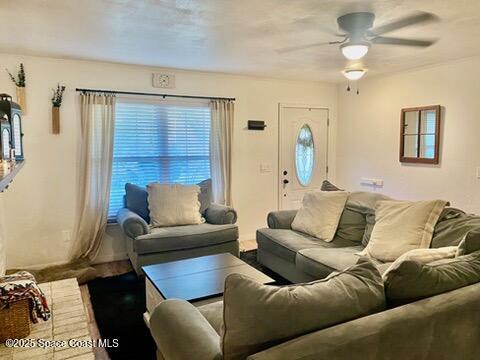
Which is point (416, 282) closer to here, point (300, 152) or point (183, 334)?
point (183, 334)

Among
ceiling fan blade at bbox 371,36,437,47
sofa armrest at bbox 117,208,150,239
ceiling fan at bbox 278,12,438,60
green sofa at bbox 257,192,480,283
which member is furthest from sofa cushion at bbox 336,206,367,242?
sofa armrest at bbox 117,208,150,239

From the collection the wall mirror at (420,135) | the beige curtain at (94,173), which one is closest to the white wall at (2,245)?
the beige curtain at (94,173)

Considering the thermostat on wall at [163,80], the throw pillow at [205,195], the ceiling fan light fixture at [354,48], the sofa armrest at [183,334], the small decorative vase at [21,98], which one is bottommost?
the sofa armrest at [183,334]

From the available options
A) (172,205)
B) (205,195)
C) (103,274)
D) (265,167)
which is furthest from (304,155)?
(103,274)

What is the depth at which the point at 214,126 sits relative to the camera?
490cm

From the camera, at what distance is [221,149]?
194 inches

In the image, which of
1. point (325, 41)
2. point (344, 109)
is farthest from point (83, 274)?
point (344, 109)

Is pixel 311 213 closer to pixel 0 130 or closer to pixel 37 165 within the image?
pixel 0 130

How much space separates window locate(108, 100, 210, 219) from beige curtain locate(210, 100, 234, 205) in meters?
0.10

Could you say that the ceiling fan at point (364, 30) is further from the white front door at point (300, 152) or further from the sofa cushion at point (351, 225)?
the white front door at point (300, 152)

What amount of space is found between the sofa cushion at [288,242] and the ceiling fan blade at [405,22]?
189cm

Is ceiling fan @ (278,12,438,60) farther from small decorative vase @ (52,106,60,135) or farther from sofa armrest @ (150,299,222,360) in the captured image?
small decorative vase @ (52,106,60,135)

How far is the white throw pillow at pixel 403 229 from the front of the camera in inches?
105

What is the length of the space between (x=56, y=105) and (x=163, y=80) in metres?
1.29
